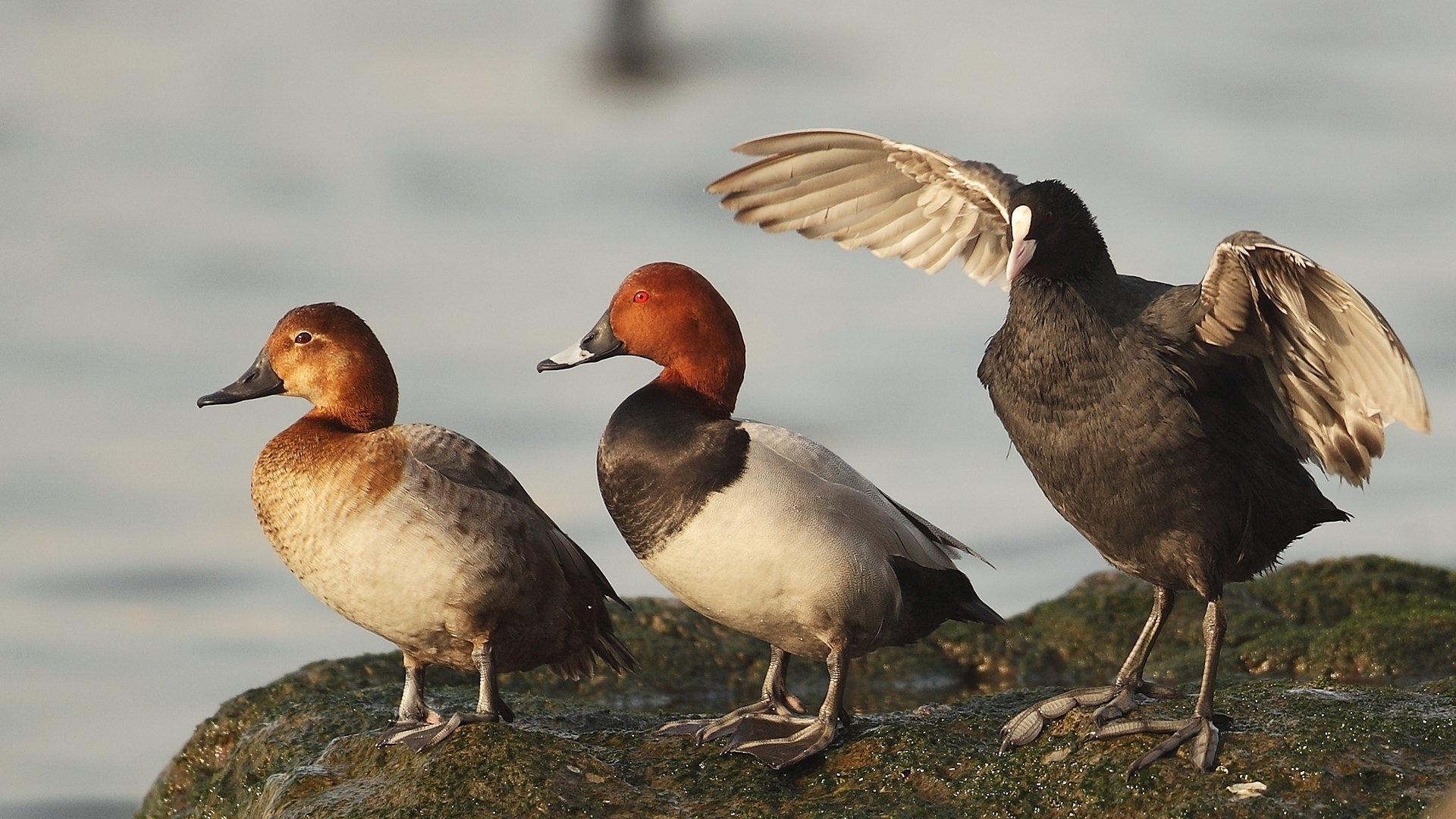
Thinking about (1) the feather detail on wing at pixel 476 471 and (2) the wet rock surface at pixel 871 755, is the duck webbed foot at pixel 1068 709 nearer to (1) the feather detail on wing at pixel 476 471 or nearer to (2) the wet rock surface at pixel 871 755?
(2) the wet rock surface at pixel 871 755

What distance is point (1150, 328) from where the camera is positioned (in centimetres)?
570

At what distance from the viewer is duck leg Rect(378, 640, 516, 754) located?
554 cm

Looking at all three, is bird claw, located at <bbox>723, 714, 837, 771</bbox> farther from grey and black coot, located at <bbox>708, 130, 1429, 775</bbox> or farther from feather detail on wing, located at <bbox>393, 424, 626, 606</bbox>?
feather detail on wing, located at <bbox>393, 424, 626, 606</bbox>

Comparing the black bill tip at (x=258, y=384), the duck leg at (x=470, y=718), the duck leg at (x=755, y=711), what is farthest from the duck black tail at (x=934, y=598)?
the black bill tip at (x=258, y=384)

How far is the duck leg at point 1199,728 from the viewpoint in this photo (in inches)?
206

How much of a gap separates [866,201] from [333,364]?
2.34m

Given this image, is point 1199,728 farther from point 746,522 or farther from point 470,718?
point 470,718

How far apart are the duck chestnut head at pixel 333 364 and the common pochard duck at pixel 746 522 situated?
26.2 inches

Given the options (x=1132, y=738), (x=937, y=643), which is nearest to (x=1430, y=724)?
(x=1132, y=738)

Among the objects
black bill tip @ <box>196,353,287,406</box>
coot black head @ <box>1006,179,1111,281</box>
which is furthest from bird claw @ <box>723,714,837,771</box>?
black bill tip @ <box>196,353,287,406</box>

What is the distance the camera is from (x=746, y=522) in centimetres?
570

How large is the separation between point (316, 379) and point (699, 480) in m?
1.57

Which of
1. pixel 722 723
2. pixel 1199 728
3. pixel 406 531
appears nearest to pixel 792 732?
pixel 722 723

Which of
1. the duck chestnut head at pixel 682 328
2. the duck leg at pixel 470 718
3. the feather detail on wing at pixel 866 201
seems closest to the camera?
the duck leg at pixel 470 718
